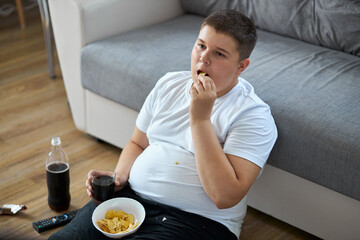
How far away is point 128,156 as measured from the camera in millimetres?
1707

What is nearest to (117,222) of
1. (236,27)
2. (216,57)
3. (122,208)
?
(122,208)

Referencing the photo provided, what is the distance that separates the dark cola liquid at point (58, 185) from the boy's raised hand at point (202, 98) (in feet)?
2.08

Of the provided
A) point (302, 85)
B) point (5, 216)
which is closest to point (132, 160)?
point (5, 216)

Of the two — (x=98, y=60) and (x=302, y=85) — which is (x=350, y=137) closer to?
(x=302, y=85)

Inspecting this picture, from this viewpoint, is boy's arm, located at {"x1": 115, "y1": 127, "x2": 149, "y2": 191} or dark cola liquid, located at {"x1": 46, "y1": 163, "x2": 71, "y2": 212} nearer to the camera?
boy's arm, located at {"x1": 115, "y1": 127, "x2": 149, "y2": 191}

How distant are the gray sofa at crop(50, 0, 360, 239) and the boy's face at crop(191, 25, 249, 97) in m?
0.33

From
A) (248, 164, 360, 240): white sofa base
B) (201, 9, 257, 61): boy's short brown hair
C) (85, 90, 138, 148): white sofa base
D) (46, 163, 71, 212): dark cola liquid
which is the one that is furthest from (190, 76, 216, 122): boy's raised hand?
(85, 90, 138, 148): white sofa base

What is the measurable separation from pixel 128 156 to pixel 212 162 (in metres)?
0.39

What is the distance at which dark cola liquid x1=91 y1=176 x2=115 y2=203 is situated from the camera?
1550 mm

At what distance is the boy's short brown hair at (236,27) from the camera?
1.46 meters

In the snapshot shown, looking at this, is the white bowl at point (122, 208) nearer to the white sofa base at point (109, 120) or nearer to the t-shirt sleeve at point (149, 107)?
the t-shirt sleeve at point (149, 107)

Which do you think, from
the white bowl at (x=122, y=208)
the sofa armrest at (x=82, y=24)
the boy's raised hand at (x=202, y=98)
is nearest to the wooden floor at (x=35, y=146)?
the sofa armrest at (x=82, y=24)

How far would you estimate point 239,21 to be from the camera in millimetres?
1479

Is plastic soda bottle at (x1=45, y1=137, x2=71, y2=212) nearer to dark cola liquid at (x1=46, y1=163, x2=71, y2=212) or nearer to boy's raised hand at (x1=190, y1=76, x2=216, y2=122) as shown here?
dark cola liquid at (x1=46, y1=163, x2=71, y2=212)
